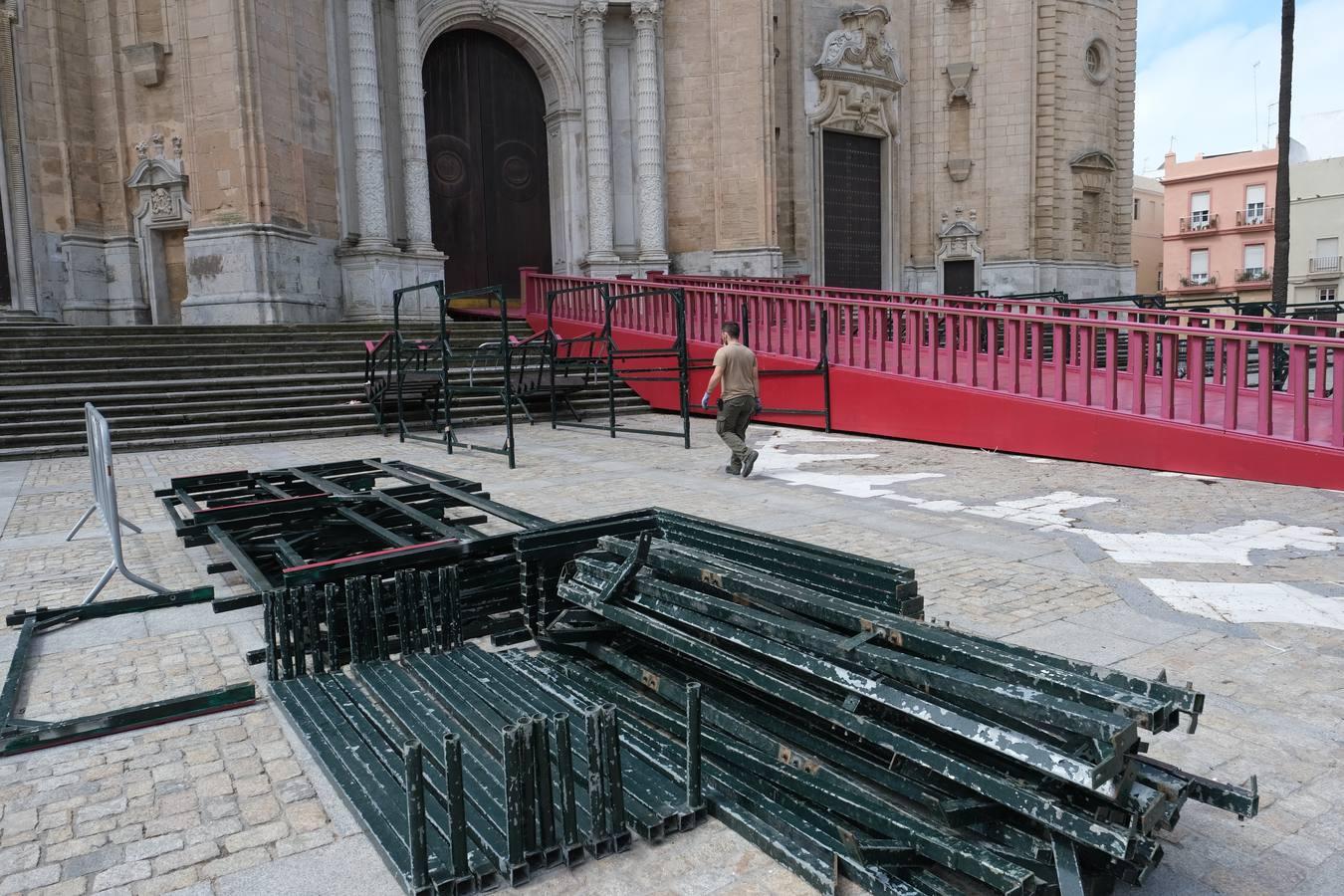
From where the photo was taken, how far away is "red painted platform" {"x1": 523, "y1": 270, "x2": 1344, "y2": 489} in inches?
319

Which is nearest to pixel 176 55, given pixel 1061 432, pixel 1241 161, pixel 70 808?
pixel 1061 432

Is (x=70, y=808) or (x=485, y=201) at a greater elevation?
(x=485, y=201)

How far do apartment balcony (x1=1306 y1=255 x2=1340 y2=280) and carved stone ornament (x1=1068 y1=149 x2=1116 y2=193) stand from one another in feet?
88.2

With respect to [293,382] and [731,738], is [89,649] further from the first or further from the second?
[293,382]

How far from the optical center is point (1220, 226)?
5269 cm

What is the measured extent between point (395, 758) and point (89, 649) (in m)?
2.27

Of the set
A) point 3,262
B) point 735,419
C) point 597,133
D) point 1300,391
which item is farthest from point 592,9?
point 1300,391

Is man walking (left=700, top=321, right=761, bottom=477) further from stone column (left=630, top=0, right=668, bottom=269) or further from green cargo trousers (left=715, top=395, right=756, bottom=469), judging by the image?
stone column (left=630, top=0, right=668, bottom=269)

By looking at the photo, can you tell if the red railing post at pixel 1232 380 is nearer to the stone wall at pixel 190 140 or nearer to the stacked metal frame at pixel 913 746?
the stacked metal frame at pixel 913 746

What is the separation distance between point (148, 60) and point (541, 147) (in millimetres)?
8504

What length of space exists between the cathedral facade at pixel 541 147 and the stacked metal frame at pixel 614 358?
18.4 ft

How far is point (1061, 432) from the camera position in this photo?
31.8 feet

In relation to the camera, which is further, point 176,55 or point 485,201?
point 485,201

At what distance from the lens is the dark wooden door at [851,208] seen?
2636 centimetres
